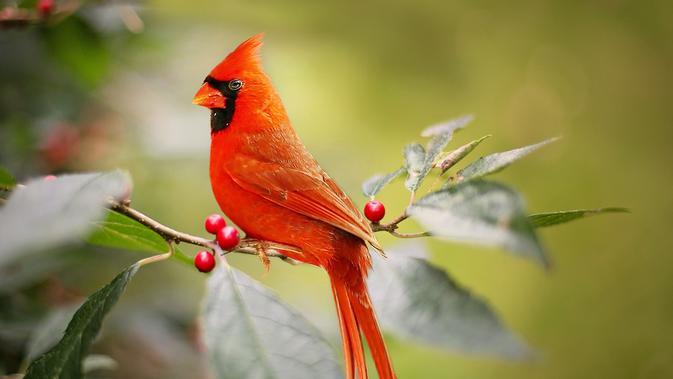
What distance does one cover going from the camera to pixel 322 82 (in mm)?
3279

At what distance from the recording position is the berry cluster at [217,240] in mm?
761

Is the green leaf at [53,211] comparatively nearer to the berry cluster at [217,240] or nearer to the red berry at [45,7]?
the berry cluster at [217,240]

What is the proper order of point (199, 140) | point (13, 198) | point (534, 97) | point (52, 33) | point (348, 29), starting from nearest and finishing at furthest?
point (13, 198)
point (52, 33)
point (199, 140)
point (348, 29)
point (534, 97)

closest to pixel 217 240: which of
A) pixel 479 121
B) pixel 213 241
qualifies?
pixel 213 241

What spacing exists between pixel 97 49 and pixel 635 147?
3275mm

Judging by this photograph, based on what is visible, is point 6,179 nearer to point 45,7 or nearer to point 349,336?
point 349,336

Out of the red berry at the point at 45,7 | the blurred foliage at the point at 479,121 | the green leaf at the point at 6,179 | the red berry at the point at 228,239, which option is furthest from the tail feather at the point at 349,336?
the blurred foliage at the point at 479,121

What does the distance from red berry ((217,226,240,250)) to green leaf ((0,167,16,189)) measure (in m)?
0.25

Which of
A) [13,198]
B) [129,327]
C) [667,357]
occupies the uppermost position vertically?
[13,198]

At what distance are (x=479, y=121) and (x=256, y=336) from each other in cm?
337

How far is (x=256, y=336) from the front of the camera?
634mm

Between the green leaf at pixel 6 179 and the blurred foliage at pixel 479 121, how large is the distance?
3.87ft

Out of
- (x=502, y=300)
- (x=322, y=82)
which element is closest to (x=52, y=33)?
(x=322, y=82)

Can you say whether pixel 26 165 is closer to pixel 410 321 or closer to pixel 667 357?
pixel 410 321
